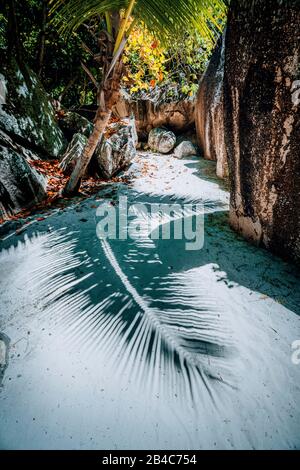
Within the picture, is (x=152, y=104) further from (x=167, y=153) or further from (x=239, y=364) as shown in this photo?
(x=239, y=364)

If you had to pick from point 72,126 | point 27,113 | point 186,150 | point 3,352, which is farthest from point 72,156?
point 3,352

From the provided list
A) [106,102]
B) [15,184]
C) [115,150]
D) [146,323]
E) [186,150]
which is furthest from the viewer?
[186,150]

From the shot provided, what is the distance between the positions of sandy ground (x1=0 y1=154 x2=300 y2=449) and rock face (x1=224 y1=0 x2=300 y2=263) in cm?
46

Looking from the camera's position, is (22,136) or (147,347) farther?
(22,136)

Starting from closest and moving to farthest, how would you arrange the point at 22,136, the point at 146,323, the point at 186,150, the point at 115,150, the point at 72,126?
the point at 146,323
the point at 22,136
the point at 115,150
the point at 72,126
the point at 186,150

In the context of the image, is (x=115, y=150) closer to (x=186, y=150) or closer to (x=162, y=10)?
(x=186, y=150)

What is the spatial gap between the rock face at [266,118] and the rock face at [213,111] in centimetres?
268

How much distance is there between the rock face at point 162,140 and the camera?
838cm

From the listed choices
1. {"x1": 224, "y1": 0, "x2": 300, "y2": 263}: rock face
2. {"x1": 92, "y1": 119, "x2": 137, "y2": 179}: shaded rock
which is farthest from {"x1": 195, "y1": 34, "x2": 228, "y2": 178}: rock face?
{"x1": 224, "y1": 0, "x2": 300, "y2": 263}: rock face

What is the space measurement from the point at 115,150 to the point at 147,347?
531cm

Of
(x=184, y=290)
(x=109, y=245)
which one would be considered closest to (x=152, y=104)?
(x=109, y=245)

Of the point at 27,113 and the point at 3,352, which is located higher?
the point at 27,113

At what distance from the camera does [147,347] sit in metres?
1.58
